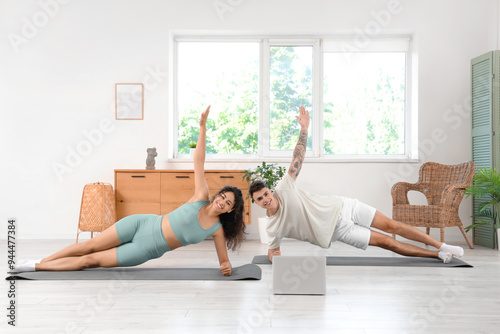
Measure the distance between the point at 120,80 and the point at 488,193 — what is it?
4375mm

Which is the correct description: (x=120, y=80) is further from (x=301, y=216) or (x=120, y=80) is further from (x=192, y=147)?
(x=301, y=216)

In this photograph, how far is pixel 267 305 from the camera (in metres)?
2.41

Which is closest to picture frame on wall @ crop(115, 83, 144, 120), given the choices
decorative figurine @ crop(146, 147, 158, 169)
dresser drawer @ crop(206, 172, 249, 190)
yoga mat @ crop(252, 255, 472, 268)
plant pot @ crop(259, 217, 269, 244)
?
decorative figurine @ crop(146, 147, 158, 169)

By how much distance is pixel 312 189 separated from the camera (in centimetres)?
567

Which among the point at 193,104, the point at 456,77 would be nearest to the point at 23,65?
the point at 193,104

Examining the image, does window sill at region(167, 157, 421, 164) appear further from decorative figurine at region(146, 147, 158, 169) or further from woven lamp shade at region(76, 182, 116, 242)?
woven lamp shade at region(76, 182, 116, 242)

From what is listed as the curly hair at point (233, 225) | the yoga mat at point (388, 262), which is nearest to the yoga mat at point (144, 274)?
the curly hair at point (233, 225)

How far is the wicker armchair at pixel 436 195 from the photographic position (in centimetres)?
470

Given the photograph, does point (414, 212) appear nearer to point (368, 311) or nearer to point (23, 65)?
point (368, 311)

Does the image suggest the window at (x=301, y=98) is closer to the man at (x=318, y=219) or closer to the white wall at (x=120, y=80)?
the white wall at (x=120, y=80)

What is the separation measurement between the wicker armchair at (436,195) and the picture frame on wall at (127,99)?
10.6 ft

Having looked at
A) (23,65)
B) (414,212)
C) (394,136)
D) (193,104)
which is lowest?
(414,212)

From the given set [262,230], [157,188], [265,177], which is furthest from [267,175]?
[157,188]

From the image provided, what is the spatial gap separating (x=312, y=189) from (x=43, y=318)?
394 centimetres
